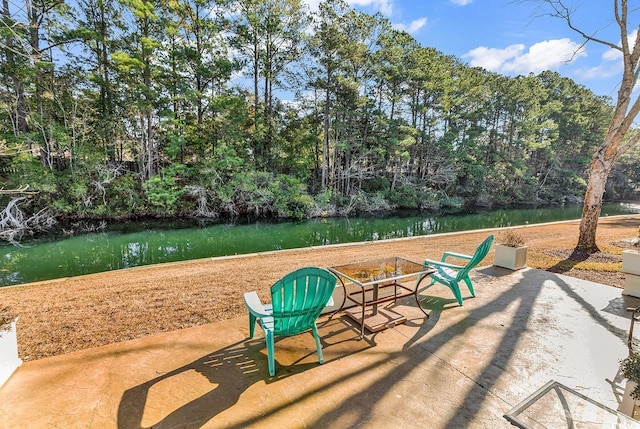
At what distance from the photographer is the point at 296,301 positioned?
197cm

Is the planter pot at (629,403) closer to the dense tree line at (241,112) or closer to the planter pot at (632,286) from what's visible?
Result: the planter pot at (632,286)

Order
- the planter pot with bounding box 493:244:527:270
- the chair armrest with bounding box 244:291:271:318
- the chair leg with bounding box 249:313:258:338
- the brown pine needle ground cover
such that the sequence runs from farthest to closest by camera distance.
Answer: the planter pot with bounding box 493:244:527:270 < the brown pine needle ground cover < the chair leg with bounding box 249:313:258:338 < the chair armrest with bounding box 244:291:271:318

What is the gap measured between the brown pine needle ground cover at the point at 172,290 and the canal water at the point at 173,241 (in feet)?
11.1

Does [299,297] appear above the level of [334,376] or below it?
above

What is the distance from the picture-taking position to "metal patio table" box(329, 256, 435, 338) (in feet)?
8.69

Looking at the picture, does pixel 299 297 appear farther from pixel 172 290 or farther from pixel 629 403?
pixel 172 290

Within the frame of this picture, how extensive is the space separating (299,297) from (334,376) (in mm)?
602

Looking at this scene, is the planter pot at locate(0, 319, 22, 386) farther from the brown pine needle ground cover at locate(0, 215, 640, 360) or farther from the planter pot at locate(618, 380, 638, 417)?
the planter pot at locate(618, 380, 638, 417)

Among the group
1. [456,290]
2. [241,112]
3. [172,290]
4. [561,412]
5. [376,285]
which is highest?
[241,112]

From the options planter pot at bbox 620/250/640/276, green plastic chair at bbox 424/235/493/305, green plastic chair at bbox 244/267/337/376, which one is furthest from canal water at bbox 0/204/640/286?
planter pot at bbox 620/250/640/276

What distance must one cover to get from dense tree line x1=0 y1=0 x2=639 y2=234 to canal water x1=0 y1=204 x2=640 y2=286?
1667mm

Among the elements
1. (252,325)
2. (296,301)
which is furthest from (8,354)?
(296,301)

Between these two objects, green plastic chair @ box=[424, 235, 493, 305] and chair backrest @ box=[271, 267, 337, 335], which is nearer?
chair backrest @ box=[271, 267, 337, 335]

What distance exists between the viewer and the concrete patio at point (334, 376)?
5.29ft
